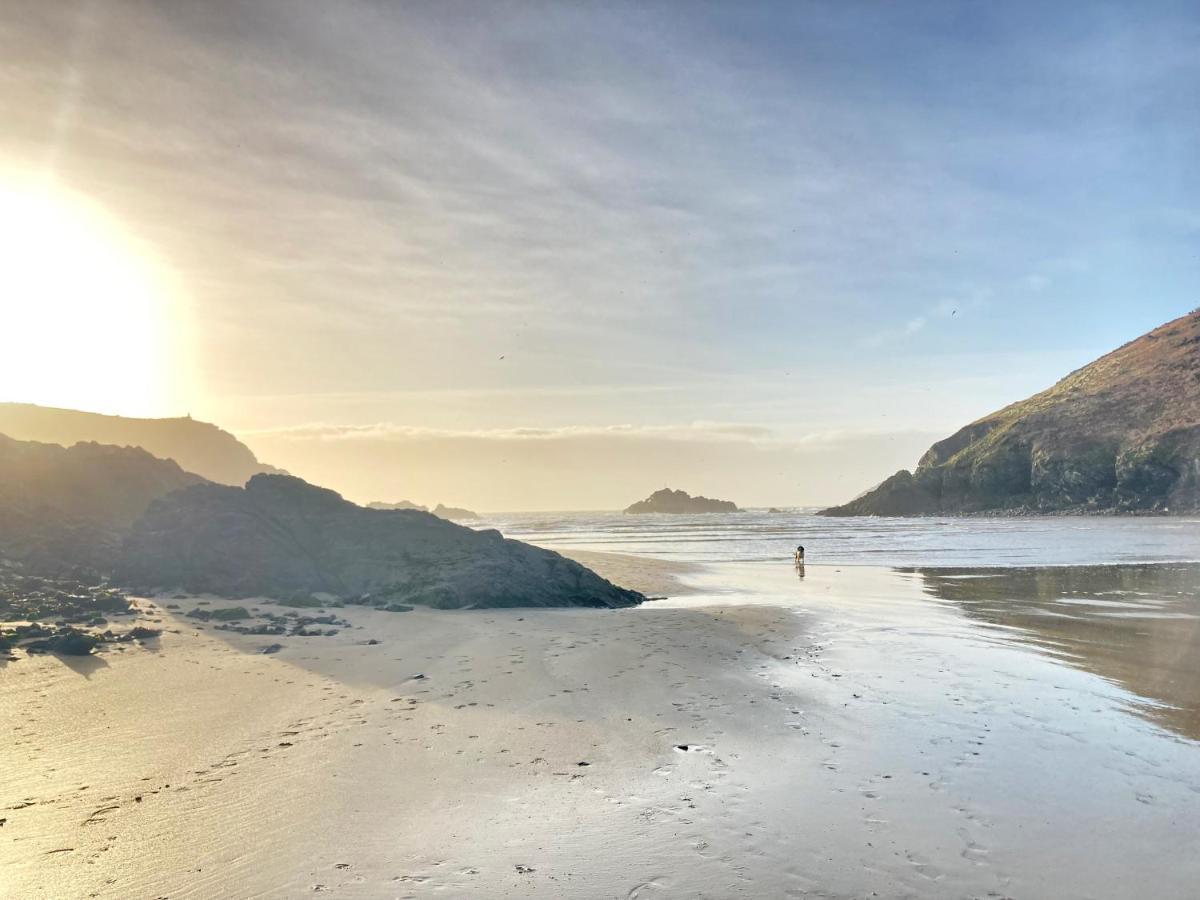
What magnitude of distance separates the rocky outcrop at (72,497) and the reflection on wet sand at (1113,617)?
25687 millimetres

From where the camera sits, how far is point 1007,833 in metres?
6.34

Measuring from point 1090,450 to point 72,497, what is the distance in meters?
122

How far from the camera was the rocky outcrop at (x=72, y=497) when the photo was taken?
68.9 ft

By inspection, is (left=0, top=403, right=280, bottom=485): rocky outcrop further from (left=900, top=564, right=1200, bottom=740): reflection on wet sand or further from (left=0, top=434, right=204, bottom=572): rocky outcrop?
(left=900, top=564, right=1200, bottom=740): reflection on wet sand

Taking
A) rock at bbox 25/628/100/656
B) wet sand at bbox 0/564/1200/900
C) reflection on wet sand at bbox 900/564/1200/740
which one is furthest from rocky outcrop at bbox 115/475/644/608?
reflection on wet sand at bbox 900/564/1200/740

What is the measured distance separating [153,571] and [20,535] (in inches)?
205

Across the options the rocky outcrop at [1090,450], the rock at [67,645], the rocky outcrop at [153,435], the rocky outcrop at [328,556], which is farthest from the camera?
the rocky outcrop at [153,435]

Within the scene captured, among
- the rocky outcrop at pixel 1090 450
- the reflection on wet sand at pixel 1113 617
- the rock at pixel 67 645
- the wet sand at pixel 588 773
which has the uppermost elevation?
the rocky outcrop at pixel 1090 450

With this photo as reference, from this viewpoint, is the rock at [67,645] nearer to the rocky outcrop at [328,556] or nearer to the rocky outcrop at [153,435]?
the rocky outcrop at [328,556]

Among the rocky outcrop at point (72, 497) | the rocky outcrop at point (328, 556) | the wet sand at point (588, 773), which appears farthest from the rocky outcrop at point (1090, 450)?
the rocky outcrop at point (72, 497)

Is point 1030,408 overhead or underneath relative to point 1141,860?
overhead

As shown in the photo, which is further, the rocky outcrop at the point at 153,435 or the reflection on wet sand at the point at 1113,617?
the rocky outcrop at the point at 153,435

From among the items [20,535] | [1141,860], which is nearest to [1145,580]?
[1141,860]

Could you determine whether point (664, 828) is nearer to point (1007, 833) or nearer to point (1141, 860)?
point (1007, 833)
